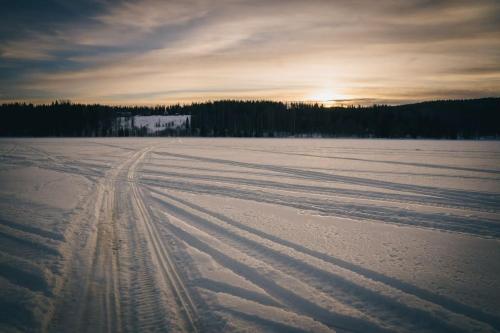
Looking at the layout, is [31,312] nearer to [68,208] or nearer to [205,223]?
[205,223]

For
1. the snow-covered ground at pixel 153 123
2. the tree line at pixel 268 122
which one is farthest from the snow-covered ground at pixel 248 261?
the snow-covered ground at pixel 153 123

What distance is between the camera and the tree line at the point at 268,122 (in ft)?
341

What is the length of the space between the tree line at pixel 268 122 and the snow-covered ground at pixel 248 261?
313ft

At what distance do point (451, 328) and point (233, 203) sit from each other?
686 cm

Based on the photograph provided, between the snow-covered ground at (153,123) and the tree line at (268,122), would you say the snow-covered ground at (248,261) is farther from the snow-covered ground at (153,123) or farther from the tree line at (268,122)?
the snow-covered ground at (153,123)

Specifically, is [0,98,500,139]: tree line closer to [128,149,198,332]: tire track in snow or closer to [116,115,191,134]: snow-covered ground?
[116,115,191,134]: snow-covered ground

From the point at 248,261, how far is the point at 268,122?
4229 inches

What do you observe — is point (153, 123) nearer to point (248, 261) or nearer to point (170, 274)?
point (248, 261)

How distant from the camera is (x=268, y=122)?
364ft

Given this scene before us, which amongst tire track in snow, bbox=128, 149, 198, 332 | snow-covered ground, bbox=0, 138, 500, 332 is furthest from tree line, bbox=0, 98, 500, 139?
tire track in snow, bbox=128, 149, 198, 332

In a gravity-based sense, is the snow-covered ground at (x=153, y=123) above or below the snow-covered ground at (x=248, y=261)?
above

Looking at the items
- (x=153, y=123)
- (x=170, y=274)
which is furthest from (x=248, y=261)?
(x=153, y=123)

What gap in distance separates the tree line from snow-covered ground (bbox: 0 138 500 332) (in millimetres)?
95401

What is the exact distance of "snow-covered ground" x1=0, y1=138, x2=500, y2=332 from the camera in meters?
3.83
